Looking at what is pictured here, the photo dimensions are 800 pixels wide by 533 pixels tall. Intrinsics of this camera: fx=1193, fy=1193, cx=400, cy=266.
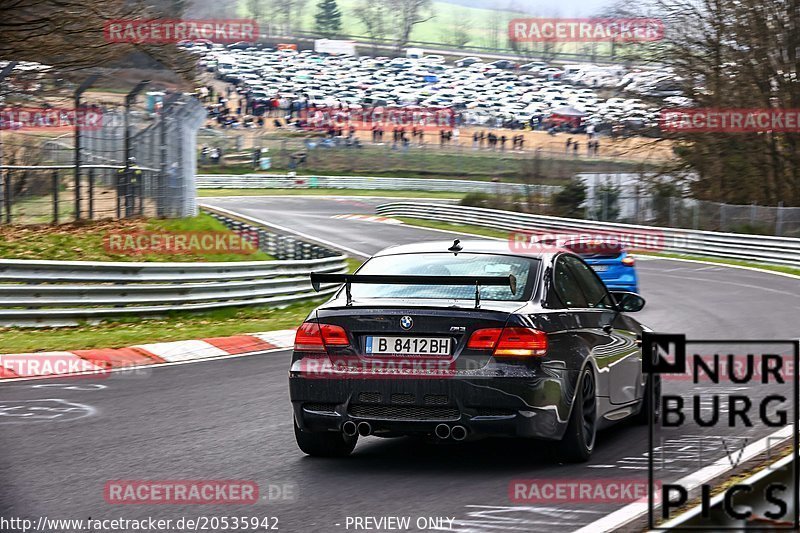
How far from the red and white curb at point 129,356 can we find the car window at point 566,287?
6.04 m

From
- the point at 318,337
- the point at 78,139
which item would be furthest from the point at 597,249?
the point at 318,337

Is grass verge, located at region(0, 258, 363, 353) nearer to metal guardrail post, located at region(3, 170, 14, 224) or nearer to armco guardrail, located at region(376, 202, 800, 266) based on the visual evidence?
metal guardrail post, located at region(3, 170, 14, 224)

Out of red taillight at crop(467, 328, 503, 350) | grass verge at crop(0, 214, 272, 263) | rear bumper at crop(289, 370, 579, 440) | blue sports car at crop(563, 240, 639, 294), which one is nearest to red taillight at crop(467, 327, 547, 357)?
red taillight at crop(467, 328, 503, 350)

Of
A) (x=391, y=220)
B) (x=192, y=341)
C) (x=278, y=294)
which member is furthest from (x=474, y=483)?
(x=391, y=220)

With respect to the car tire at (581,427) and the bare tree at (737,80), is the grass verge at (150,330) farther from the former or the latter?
the bare tree at (737,80)

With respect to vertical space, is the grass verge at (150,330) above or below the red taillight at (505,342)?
below

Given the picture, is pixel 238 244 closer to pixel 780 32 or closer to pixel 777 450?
pixel 777 450

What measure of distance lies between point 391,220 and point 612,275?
31.8 m

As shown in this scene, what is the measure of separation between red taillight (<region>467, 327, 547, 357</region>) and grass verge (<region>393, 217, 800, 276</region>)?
1097 inches

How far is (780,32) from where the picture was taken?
4081 cm

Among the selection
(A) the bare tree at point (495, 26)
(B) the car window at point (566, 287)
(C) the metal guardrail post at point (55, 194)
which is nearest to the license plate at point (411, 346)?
(B) the car window at point (566, 287)

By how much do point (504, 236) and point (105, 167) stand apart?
24454 millimetres

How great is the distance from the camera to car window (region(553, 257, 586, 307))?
307 inches

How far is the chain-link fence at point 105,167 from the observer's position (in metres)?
21.5
